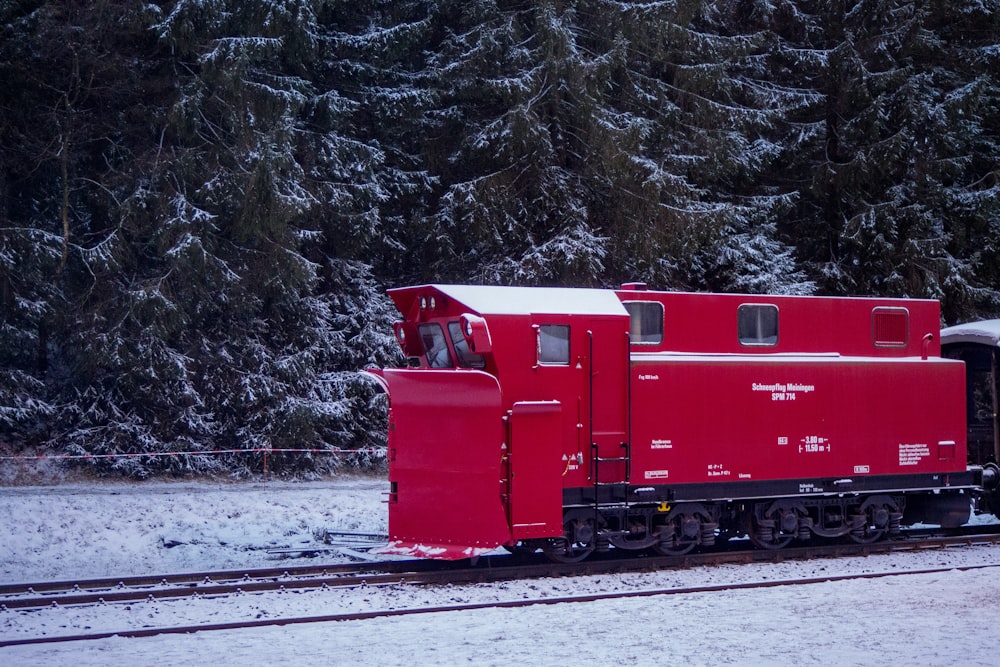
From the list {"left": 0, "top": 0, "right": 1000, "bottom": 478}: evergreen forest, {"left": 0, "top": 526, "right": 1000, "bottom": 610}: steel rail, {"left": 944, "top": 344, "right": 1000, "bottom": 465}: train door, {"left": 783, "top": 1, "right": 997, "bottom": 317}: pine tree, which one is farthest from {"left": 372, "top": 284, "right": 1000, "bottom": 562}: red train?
{"left": 783, "top": 1, "right": 997, "bottom": 317}: pine tree

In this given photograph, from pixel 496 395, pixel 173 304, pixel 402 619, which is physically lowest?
pixel 402 619

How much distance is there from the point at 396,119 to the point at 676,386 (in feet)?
53.2

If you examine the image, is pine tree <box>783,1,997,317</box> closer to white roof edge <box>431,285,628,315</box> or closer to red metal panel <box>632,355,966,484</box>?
red metal panel <box>632,355,966,484</box>

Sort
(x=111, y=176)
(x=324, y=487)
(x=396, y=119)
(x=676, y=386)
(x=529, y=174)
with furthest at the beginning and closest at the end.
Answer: (x=396, y=119) → (x=529, y=174) → (x=111, y=176) → (x=324, y=487) → (x=676, y=386)

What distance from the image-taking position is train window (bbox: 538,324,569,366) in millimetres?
12930

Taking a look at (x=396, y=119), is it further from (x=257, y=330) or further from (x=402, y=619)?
(x=402, y=619)

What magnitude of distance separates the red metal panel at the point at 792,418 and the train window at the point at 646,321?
39 centimetres

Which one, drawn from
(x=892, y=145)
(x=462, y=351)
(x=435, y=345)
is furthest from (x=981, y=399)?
(x=892, y=145)

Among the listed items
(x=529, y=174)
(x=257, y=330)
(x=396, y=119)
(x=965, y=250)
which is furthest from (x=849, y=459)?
A: (x=965, y=250)

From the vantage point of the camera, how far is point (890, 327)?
15.6m

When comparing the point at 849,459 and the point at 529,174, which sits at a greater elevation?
the point at 529,174

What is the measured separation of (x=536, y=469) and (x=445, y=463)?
1.11m

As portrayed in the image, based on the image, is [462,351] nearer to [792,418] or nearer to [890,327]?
[792,418]

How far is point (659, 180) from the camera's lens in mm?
24812
